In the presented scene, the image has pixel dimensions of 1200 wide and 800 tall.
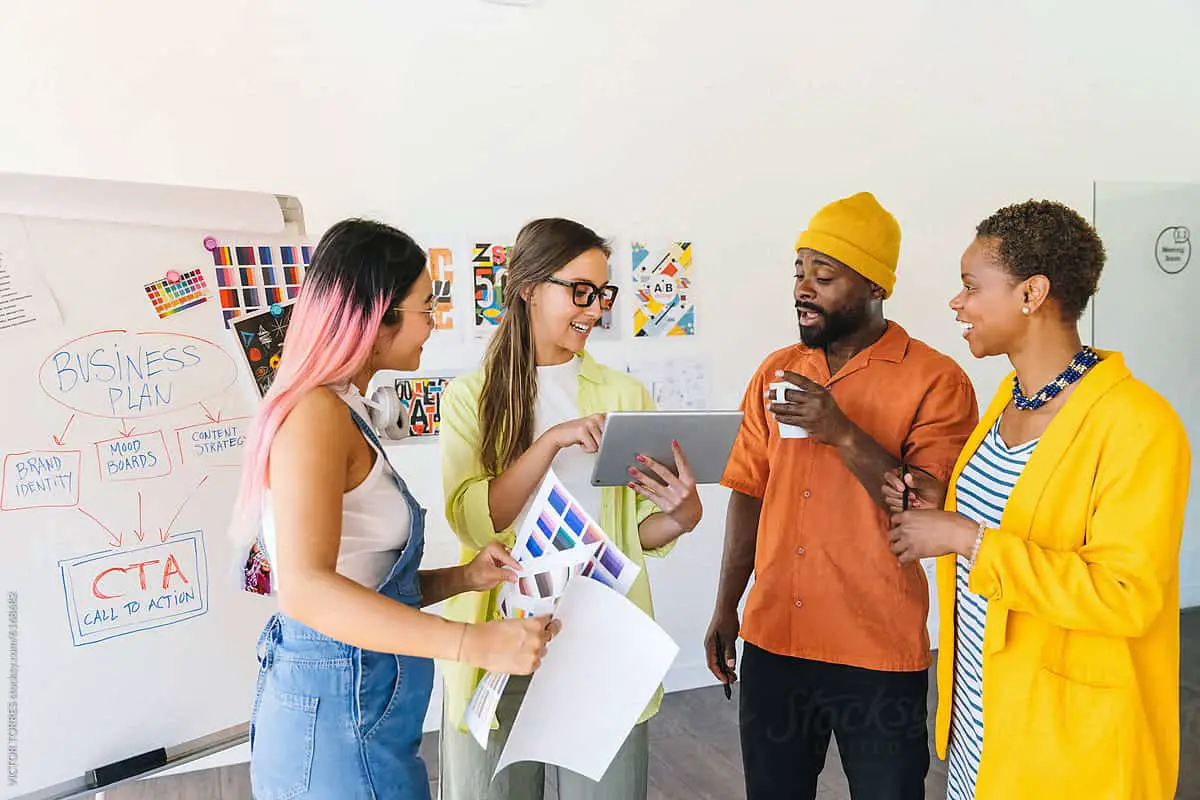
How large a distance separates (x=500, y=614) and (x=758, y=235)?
101 inches

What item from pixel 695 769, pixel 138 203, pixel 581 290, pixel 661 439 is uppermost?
pixel 138 203

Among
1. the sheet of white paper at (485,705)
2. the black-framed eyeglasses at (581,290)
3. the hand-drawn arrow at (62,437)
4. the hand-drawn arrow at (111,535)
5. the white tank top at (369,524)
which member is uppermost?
the black-framed eyeglasses at (581,290)

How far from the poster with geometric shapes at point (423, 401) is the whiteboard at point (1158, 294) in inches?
125

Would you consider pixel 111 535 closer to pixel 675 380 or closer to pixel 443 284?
pixel 443 284

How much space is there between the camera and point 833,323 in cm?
186

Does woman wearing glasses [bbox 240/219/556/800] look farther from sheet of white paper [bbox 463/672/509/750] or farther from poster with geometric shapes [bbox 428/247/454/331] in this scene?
poster with geometric shapes [bbox 428/247/454/331]

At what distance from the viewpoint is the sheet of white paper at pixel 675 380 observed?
12.1 ft

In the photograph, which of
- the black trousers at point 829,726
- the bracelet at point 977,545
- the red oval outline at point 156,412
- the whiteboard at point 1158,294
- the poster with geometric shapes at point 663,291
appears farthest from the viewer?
the whiteboard at point 1158,294

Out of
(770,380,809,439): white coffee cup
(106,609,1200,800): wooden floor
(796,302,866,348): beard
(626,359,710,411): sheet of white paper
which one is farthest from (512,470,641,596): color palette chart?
(626,359,710,411): sheet of white paper

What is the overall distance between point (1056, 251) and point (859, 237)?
425 mm

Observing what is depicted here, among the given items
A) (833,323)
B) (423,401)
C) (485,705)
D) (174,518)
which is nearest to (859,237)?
(833,323)

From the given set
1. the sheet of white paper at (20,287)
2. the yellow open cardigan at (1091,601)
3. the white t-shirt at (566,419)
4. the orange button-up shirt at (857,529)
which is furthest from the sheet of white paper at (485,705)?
the sheet of white paper at (20,287)

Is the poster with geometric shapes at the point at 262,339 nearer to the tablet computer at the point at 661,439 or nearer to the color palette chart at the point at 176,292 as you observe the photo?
the color palette chart at the point at 176,292

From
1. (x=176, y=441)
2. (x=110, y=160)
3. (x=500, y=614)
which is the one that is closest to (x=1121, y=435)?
(x=500, y=614)
